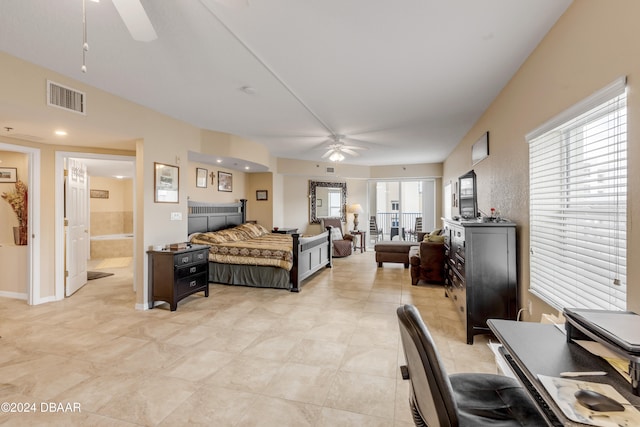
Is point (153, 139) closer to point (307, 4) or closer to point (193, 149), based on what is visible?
point (193, 149)

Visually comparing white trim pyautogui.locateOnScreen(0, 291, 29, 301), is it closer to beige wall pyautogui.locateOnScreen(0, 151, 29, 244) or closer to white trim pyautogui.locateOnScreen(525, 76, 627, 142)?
beige wall pyautogui.locateOnScreen(0, 151, 29, 244)

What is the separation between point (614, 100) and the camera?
1.64 m

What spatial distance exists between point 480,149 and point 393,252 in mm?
3032

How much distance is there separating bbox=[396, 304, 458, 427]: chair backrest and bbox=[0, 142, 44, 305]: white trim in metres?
5.18

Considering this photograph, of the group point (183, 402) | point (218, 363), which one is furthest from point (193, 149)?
point (183, 402)

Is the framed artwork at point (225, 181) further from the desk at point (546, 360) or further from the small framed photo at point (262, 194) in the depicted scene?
the desk at point (546, 360)

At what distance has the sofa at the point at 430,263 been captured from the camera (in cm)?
497

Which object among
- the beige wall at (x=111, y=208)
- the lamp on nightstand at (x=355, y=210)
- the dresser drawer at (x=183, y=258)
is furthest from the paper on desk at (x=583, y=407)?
the beige wall at (x=111, y=208)

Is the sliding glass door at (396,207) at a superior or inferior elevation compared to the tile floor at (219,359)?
superior

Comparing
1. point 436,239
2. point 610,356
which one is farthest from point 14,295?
point 436,239

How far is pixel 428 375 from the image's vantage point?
1.03m

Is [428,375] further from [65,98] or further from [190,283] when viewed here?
[65,98]

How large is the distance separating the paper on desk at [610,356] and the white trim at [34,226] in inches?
228

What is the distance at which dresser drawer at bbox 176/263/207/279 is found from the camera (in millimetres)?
3930
